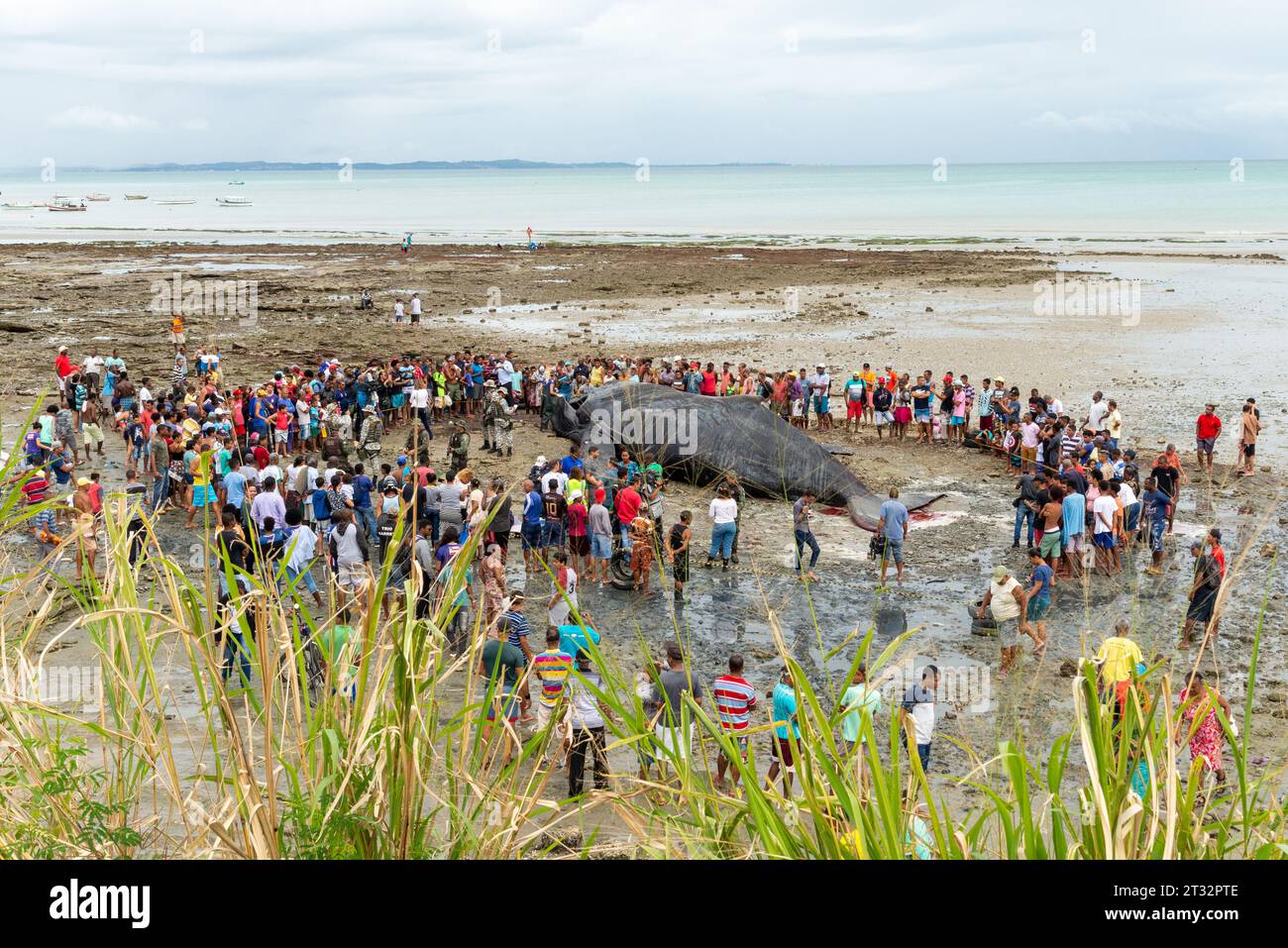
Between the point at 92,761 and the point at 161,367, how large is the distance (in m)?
25.3

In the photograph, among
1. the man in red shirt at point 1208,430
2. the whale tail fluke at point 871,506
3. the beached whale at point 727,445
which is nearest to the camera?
the whale tail fluke at point 871,506

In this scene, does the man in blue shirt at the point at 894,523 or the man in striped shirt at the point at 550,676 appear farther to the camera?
the man in blue shirt at the point at 894,523

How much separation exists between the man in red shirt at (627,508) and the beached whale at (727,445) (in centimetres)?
330

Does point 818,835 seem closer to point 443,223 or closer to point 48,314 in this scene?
point 48,314

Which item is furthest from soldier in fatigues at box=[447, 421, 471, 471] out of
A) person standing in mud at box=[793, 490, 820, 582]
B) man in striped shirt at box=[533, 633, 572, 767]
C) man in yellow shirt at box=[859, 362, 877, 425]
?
man in striped shirt at box=[533, 633, 572, 767]

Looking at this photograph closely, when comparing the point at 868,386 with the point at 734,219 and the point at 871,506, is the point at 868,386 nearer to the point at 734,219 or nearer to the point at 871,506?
the point at 871,506

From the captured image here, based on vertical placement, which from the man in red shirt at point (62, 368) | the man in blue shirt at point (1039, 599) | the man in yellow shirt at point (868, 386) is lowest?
the man in blue shirt at point (1039, 599)

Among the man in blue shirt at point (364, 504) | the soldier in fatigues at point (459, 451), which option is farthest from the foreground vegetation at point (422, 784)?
the soldier in fatigues at point (459, 451)

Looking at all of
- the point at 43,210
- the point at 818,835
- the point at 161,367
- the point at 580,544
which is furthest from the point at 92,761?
the point at 43,210

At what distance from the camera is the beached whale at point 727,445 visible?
18484 millimetres

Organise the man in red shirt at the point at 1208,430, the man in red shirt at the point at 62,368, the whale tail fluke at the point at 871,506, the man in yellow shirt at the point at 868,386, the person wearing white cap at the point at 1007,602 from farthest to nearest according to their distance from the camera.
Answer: the man in yellow shirt at the point at 868,386 < the man in red shirt at the point at 62,368 < the man in red shirt at the point at 1208,430 < the whale tail fluke at the point at 871,506 < the person wearing white cap at the point at 1007,602

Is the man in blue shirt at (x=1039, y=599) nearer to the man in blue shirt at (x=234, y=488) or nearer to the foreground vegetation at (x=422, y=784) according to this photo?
the foreground vegetation at (x=422, y=784)

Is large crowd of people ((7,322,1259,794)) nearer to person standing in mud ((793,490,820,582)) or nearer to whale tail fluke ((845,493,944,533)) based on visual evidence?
person standing in mud ((793,490,820,582))

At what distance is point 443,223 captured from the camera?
108812 millimetres
